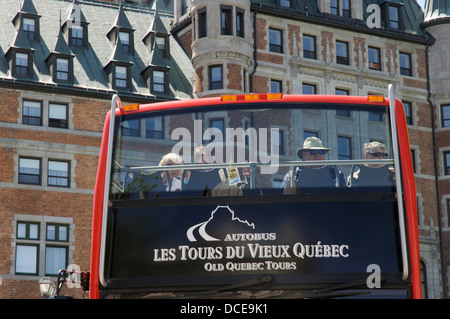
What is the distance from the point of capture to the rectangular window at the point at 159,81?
4084cm

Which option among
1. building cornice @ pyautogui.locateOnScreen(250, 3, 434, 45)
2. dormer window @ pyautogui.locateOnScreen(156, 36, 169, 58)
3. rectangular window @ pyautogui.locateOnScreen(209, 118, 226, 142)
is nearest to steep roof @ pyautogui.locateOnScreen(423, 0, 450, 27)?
building cornice @ pyautogui.locateOnScreen(250, 3, 434, 45)

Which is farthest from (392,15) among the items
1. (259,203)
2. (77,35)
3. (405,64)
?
(259,203)

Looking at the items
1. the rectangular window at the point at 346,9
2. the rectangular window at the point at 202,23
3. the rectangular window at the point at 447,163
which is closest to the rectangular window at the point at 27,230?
the rectangular window at the point at 202,23

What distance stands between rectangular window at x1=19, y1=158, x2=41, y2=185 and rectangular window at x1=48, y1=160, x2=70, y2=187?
48 centimetres

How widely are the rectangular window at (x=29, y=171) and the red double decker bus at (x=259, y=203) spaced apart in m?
26.1

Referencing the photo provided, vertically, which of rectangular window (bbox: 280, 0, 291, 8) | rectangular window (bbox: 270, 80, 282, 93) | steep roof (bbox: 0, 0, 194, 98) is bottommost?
rectangular window (bbox: 270, 80, 282, 93)

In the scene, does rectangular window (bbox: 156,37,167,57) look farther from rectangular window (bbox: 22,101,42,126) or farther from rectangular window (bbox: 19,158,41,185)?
rectangular window (bbox: 19,158,41,185)

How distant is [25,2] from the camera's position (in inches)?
1588

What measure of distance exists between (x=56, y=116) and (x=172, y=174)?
27946 millimetres

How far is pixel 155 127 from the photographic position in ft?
37.0

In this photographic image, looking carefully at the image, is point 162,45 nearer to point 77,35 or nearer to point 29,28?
point 77,35

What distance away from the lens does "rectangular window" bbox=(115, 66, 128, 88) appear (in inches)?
1576
